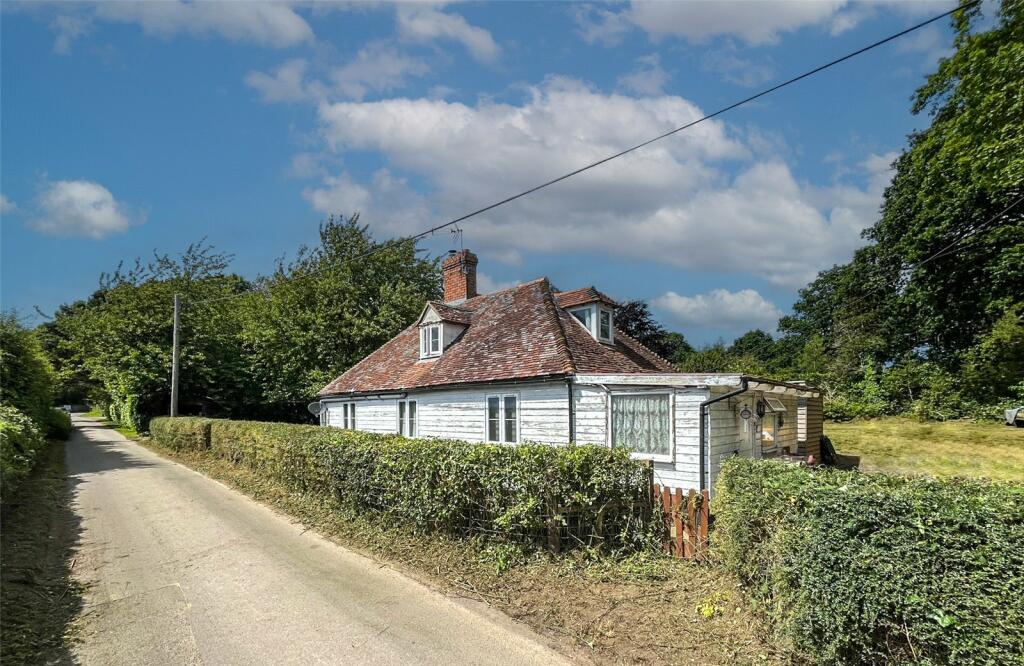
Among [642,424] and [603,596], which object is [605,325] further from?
[603,596]

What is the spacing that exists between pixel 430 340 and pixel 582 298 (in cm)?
671

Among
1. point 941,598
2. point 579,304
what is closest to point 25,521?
point 941,598

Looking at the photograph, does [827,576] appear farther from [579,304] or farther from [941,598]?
[579,304]

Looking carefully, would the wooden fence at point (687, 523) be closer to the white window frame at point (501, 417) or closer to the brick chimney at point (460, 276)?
the white window frame at point (501, 417)

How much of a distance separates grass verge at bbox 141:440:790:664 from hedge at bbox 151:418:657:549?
29 centimetres

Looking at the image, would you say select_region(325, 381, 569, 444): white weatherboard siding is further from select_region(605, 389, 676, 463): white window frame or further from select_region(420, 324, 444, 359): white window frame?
select_region(420, 324, 444, 359): white window frame

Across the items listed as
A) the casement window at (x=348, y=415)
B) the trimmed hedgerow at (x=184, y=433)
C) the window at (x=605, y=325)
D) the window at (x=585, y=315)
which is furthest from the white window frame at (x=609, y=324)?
the trimmed hedgerow at (x=184, y=433)

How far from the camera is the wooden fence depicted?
726 cm

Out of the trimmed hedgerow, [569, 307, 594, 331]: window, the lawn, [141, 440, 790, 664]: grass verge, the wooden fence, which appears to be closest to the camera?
[141, 440, 790, 664]: grass verge

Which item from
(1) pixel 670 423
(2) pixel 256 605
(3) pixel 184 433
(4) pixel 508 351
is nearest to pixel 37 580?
(2) pixel 256 605

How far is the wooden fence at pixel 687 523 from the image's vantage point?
7.26 metres

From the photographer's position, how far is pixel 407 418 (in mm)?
20609

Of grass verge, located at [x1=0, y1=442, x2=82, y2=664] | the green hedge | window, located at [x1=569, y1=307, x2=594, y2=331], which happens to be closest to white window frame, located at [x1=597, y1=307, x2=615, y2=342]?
window, located at [x1=569, y1=307, x2=594, y2=331]

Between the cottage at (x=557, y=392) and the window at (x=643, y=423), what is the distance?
0.08ft
